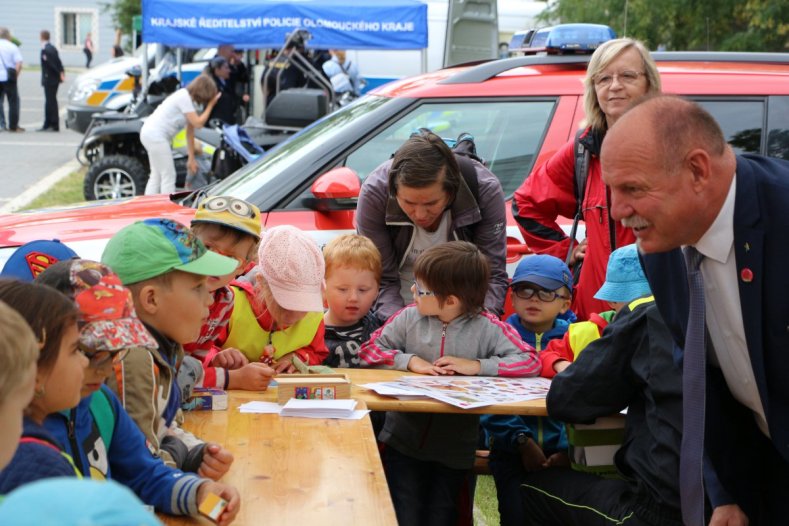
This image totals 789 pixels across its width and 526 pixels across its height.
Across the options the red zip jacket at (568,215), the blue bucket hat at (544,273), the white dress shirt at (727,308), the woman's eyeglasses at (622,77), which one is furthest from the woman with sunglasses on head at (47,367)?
the woman's eyeglasses at (622,77)

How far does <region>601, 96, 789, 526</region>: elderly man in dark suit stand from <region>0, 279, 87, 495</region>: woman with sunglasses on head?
1.57 m

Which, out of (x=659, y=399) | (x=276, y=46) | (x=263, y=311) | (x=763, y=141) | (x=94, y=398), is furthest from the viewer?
(x=276, y=46)

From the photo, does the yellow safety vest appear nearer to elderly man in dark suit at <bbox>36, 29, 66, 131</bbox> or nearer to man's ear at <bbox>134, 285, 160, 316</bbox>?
man's ear at <bbox>134, 285, 160, 316</bbox>

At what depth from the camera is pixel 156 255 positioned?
340cm

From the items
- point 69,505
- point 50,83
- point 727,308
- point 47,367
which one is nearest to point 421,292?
point 727,308

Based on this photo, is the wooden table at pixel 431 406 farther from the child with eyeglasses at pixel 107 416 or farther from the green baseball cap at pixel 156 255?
the child with eyeglasses at pixel 107 416

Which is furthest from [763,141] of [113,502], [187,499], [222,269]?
[113,502]

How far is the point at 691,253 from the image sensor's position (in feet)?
11.1

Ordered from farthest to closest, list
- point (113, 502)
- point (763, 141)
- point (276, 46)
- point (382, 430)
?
1. point (276, 46)
2. point (763, 141)
3. point (382, 430)
4. point (113, 502)

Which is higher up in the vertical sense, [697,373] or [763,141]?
[763,141]

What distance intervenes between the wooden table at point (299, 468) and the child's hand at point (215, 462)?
48 millimetres

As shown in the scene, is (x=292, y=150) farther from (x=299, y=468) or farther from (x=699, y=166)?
(x=699, y=166)

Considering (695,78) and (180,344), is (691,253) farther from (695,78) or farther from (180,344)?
(695,78)

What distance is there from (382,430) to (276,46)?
43.4 ft
